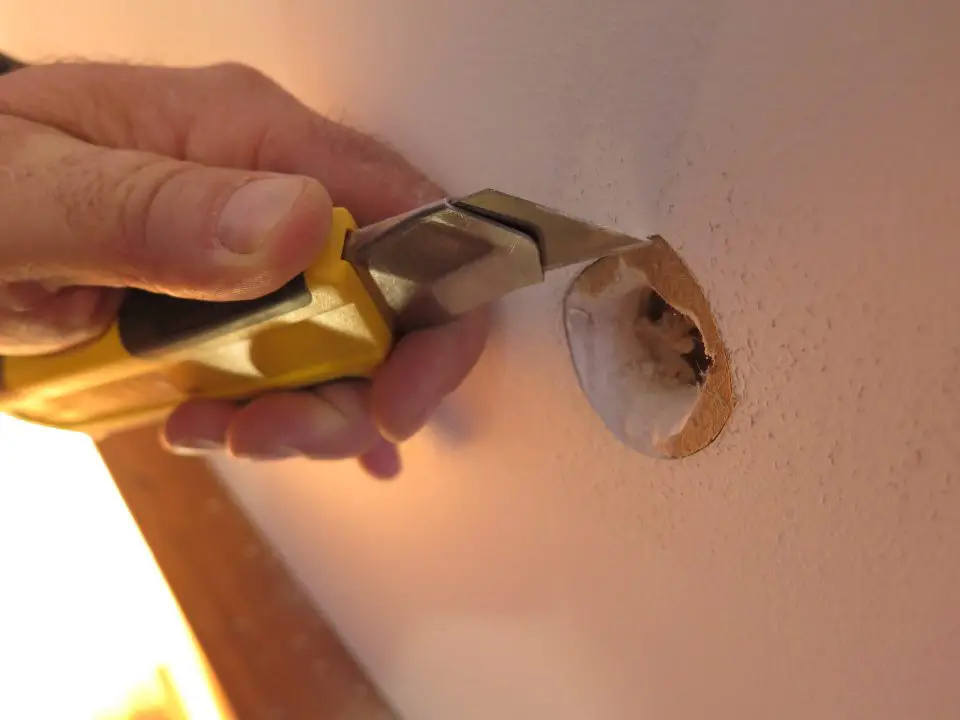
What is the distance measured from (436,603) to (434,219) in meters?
0.30

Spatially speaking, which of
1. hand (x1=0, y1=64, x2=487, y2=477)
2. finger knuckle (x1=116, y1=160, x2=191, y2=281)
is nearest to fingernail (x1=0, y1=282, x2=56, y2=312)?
hand (x1=0, y1=64, x2=487, y2=477)

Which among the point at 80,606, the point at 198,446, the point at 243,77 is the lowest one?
the point at 80,606

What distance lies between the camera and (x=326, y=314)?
28 centimetres

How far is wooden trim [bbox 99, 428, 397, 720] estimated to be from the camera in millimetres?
592

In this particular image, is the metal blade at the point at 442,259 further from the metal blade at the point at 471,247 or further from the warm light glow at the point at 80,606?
the warm light glow at the point at 80,606

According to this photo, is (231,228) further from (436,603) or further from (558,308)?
(436,603)

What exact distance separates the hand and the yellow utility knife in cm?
1

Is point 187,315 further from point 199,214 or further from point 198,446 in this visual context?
point 198,446

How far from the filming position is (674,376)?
0.99 ft

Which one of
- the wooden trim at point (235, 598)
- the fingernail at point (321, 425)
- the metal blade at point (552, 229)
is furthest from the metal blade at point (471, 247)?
the wooden trim at point (235, 598)

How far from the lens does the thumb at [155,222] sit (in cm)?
25

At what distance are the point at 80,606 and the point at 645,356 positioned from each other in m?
0.54

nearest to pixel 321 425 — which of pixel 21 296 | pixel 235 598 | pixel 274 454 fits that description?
pixel 274 454

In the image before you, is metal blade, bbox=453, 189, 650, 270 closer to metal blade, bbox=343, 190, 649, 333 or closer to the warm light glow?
metal blade, bbox=343, 190, 649, 333
